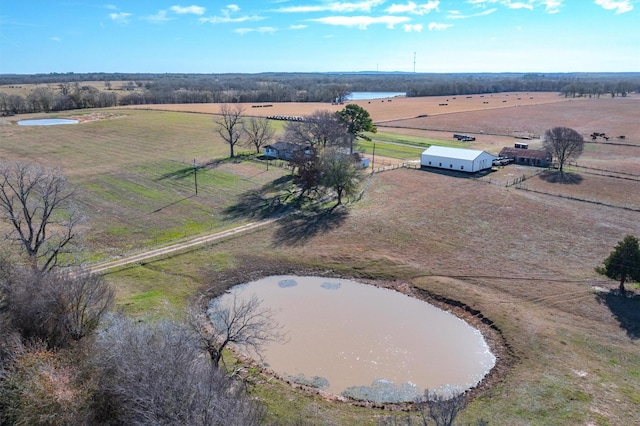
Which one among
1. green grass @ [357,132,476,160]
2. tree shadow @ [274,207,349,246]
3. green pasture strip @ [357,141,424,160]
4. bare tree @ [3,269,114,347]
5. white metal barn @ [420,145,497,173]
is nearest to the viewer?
bare tree @ [3,269,114,347]

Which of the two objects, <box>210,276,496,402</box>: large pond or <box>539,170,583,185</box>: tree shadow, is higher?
<box>539,170,583,185</box>: tree shadow

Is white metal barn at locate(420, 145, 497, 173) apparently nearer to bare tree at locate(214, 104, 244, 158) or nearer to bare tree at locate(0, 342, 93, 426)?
bare tree at locate(214, 104, 244, 158)

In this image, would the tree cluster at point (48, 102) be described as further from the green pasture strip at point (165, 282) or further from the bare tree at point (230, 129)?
the green pasture strip at point (165, 282)

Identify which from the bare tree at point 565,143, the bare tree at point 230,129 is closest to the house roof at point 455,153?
the bare tree at point 565,143

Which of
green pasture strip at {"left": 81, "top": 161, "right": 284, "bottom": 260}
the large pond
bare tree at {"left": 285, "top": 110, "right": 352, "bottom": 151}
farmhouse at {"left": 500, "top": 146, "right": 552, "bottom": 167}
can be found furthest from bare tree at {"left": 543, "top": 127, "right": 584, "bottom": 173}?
the large pond

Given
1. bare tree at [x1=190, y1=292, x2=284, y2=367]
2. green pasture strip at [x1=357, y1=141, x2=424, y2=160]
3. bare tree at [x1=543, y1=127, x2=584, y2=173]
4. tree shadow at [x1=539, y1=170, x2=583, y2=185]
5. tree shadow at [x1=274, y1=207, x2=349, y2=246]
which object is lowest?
bare tree at [x1=190, y1=292, x2=284, y2=367]

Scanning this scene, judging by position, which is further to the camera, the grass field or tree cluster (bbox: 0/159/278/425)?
the grass field

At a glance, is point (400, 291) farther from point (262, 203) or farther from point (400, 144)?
point (400, 144)
